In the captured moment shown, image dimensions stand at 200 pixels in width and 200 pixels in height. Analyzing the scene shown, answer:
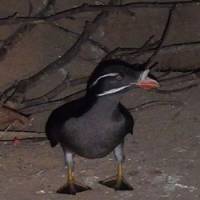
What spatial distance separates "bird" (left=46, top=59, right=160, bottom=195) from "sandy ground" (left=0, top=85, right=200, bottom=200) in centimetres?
8

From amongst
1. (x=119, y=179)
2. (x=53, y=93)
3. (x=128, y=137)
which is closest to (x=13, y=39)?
(x=53, y=93)

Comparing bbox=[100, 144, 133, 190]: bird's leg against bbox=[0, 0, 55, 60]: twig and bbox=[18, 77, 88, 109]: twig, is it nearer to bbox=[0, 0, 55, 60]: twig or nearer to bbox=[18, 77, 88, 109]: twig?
bbox=[18, 77, 88, 109]: twig

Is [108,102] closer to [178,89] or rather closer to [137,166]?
[137,166]

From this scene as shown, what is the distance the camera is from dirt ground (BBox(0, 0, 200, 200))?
4359 mm

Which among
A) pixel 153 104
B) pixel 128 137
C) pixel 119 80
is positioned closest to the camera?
pixel 119 80

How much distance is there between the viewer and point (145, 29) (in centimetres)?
635

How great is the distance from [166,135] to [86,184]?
2.50 feet

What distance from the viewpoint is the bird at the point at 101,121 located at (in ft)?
13.6

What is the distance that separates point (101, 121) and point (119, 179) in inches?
A: 15.2

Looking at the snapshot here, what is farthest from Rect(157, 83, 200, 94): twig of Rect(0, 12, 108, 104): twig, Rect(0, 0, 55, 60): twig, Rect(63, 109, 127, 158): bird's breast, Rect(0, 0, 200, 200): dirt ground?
Rect(63, 109, 127, 158): bird's breast

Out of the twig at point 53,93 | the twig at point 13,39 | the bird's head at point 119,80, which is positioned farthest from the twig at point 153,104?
the bird's head at point 119,80

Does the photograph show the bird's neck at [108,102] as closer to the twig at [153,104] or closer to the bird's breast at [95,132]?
the bird's breast at [95,132]

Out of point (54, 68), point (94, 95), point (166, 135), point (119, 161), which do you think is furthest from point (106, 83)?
point (54, 68)

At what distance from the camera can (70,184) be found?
4348 millimetres
